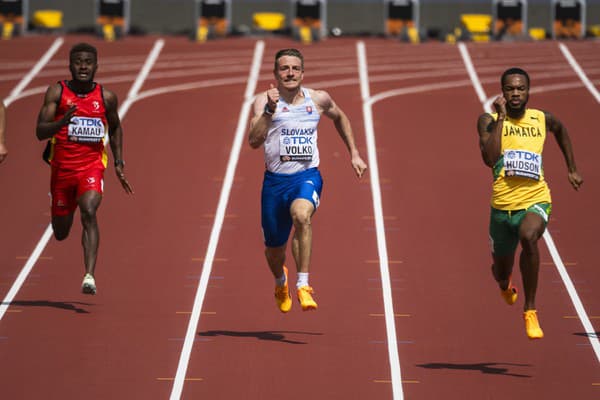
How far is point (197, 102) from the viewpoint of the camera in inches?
875

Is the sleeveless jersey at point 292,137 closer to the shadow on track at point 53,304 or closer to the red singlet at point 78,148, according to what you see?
the red singlet at point 78,148

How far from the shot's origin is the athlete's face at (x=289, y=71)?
33.6 ft

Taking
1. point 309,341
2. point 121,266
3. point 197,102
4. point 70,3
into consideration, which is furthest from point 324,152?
point 70,3

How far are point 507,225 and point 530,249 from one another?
1.06 feet

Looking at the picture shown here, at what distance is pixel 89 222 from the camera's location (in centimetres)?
1128

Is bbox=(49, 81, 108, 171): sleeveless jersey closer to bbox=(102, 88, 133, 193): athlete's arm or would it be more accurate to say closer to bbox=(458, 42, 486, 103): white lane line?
bbox=(102, 88, 133, 193): athlete's arm

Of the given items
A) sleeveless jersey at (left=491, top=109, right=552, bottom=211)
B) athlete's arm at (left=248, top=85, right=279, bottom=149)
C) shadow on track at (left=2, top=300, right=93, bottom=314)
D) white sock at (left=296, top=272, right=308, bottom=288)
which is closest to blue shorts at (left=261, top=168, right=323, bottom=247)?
athlete's arm at (left=248, top=85, right=279, bottom=149)

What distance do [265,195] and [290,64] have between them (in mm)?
1035

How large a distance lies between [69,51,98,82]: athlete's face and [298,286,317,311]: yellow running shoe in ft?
8.02

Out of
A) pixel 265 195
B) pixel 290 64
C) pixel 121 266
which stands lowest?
pixel 121 266

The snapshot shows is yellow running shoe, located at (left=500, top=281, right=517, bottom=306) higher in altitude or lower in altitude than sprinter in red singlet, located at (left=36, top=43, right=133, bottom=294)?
lower

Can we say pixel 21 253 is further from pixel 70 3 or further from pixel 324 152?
pixel 70 3

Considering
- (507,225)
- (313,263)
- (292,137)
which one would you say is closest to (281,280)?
(292,137)

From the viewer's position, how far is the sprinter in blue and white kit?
403 inches
